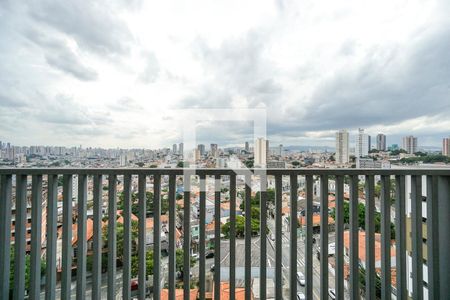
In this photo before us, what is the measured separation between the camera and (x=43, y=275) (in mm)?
1220

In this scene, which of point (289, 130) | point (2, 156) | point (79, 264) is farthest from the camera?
point (289, 130)

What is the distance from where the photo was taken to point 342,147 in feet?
4.45

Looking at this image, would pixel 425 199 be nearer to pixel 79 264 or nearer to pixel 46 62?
pixel 79 264

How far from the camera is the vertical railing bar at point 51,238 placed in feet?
3.92

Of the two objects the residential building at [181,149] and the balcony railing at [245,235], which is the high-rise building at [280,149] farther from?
the residential building at [181,149]

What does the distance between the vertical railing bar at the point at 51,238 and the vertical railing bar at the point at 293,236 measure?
1.44m

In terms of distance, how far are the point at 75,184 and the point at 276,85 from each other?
1.52 metres

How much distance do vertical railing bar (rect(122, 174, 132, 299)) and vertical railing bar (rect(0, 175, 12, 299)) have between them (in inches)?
28.6

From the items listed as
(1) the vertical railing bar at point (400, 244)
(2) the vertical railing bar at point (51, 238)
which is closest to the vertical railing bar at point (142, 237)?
(2) the vertical railing bar at point (51, 238)

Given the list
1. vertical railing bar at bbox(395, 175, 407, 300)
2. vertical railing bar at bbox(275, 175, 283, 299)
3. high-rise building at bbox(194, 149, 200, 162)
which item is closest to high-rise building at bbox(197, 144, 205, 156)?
high-rise building at bbox(194, 149, 200, 162)

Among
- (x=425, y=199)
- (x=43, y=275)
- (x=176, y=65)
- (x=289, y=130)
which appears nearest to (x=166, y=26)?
(x=176, y=65)

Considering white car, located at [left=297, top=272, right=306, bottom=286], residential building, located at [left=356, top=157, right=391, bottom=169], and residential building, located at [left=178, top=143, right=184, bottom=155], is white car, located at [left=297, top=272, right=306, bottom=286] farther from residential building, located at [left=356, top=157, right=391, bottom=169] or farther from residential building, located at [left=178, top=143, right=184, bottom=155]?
residential building, located at [left=178, top=143, right=184, bottom=155]

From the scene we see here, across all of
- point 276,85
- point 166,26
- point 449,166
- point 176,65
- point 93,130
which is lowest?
point 449,166

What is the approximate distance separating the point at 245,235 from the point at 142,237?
62 centimetres
